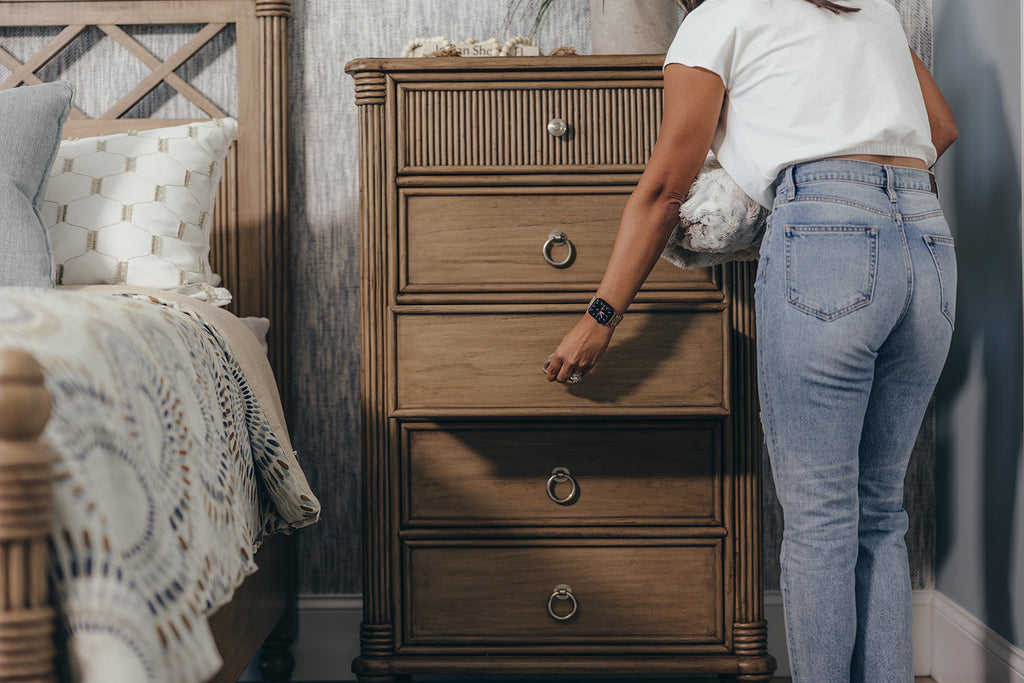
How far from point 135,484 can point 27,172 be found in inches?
30.8

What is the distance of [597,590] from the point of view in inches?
53.4

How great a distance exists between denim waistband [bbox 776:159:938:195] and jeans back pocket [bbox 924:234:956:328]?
2.7 inches

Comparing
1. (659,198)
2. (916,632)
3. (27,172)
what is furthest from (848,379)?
(27,172)

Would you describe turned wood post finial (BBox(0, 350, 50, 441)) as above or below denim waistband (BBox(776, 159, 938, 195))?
below

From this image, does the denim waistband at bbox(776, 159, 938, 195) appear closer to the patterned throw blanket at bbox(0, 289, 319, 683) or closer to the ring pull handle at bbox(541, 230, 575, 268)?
the ring pull handle at bbox(541, 230, 575, 268)

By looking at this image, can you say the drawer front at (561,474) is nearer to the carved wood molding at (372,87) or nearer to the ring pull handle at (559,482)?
the ring pull handle at (559,482)

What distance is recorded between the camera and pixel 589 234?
4.35ft

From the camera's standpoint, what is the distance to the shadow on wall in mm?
1360

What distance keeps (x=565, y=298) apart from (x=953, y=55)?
1006mm

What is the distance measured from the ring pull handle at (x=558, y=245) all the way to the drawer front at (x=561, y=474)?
0.93 ft

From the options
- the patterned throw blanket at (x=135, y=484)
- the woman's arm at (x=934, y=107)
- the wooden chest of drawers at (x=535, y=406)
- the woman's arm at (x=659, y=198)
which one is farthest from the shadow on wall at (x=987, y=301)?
the patterned throw blanket at (x=135, y=484)

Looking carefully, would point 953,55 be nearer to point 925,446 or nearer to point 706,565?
point 925,446

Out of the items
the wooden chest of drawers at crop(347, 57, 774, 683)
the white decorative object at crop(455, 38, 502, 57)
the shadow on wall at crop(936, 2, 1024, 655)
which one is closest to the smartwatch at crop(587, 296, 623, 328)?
the wooden chest of drawers at crop(347, 57, 774, 683)

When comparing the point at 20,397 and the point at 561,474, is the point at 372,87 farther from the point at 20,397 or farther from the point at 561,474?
the point at 20,397
